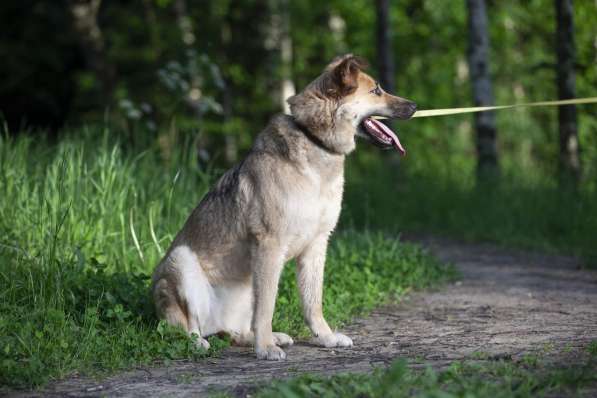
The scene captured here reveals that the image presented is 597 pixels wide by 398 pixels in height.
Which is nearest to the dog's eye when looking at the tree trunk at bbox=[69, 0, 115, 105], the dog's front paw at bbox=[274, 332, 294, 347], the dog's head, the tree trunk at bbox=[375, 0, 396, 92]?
the dog's head

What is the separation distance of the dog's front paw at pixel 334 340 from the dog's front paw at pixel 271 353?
16.5 inches

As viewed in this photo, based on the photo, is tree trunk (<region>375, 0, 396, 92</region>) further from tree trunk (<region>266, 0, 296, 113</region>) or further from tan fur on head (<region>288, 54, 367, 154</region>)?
tan fur on head (<region>288, 54, 367, 154</region>)

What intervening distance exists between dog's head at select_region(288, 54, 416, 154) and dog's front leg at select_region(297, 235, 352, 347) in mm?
744

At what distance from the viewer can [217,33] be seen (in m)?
20.8

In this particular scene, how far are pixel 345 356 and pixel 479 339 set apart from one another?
0.92m

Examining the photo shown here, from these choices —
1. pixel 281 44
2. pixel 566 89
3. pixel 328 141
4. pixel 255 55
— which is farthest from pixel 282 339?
pixel 255 55

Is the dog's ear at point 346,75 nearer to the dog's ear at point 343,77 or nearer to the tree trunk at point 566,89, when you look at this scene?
the dog's ear at point 343,77

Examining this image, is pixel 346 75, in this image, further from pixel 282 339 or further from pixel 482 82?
pixel 482 82

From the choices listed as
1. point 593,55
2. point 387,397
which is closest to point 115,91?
point 593,55

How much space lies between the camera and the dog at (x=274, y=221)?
17.5 ft

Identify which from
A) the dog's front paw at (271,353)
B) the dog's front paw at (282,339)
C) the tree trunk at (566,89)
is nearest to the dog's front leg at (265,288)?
the dog's front paw at (271,353)

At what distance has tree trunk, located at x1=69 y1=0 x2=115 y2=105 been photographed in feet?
53.4

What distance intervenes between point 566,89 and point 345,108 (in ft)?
20.9

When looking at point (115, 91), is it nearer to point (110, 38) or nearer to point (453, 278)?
point (110, 38)
